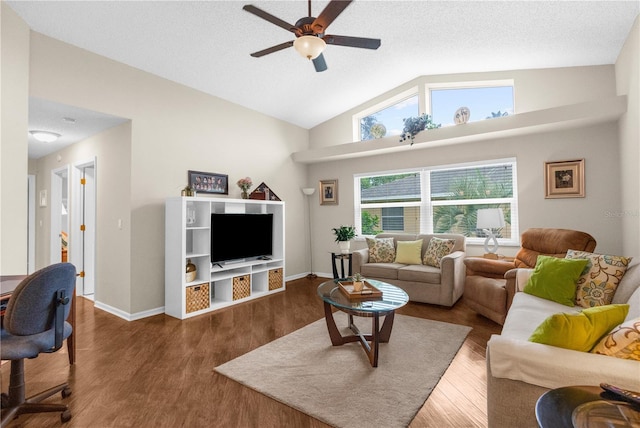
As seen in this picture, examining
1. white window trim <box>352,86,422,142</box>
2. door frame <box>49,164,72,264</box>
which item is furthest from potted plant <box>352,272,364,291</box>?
door frame <box>49,164,72,264</box>

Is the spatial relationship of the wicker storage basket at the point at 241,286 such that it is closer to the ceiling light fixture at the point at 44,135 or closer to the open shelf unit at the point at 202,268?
the open shelf unit at the point at 202,268

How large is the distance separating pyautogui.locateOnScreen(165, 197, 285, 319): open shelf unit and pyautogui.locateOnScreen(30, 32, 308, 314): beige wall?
0.74ft

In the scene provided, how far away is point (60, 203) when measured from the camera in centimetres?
520

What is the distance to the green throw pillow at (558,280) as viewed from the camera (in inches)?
99.1

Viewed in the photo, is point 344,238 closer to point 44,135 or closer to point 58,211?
point 44,135

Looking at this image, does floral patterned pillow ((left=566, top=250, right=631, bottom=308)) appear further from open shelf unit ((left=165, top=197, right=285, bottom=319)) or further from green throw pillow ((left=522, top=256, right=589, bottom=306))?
open shelf unit ((left=165, top=197, right=285, bottom=319))

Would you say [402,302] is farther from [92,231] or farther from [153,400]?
[92,231]

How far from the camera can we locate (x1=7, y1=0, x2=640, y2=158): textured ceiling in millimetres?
2881

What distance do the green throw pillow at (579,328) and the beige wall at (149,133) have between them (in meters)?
3.98

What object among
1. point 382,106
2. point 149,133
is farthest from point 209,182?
point 382,106

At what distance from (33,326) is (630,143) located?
527cm

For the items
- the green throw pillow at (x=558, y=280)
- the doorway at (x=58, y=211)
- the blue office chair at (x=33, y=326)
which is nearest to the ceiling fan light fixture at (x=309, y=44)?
the blue office chair at (x=33, y=326)

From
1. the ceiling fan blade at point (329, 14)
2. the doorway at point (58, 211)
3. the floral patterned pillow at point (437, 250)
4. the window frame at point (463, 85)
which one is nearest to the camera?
the ceiling fan blade at point (329, 14)

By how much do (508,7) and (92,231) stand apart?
5.93 metres
